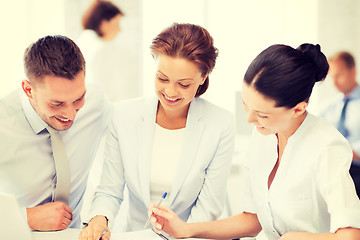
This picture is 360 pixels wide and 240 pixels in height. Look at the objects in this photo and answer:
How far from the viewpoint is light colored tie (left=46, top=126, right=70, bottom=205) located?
1.62 metres

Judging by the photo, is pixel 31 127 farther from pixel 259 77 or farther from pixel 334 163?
pixel 334 163

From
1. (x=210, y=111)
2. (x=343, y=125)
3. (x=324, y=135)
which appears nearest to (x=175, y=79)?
(x=210, y=111)

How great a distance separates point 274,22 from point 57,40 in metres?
4.09

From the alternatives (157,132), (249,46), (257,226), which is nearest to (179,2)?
(249,46)

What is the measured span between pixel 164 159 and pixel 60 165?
41 cm

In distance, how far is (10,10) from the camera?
454 cm

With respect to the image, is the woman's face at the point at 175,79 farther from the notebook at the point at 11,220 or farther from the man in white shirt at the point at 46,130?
the notebook at the point at 11,220

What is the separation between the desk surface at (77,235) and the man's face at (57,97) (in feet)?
1.27

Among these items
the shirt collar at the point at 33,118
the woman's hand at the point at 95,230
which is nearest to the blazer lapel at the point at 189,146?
the woman's hand at the point at 95,230

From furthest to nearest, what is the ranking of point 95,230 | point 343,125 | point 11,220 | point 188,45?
1. point 343,125
2. point 188,45
3. point 95,230
4. point 11,220

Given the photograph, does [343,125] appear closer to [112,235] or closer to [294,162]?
[294,162]

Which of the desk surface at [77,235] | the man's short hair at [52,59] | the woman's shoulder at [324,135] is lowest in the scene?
the desk surface at [77,235]

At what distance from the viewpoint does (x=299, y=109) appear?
4.26 feet

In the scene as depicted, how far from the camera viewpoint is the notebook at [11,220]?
122cm
